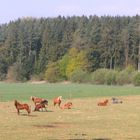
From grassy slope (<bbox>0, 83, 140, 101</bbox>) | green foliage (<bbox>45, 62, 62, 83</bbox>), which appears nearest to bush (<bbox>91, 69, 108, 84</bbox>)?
green foliage (<bbox>45, 62, 62, 83</bbox>)

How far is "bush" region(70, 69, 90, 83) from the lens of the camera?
411ft

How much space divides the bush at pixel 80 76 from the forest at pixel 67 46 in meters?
3.65

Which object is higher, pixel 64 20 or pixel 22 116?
pixel 64 20

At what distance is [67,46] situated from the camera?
15300 centimetres

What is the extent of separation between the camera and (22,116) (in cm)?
3147

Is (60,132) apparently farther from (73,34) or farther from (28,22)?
(28,22)

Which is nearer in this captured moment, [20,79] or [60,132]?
[60,132]

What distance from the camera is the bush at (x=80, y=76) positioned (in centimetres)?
12531

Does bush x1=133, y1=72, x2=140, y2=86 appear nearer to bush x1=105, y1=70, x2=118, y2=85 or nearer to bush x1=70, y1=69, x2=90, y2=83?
bush x1=105, y1=70, x2=118, y2=85

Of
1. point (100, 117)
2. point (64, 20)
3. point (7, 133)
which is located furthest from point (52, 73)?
point (7, 133)

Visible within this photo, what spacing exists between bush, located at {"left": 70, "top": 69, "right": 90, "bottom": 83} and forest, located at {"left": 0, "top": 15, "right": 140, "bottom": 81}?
365 cm

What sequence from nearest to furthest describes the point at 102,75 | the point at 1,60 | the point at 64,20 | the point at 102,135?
the point at 102,135
the point at 102,75
the point at 1,60
the point at 64,20

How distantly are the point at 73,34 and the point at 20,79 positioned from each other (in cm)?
2218

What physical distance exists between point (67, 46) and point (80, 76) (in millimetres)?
26890
